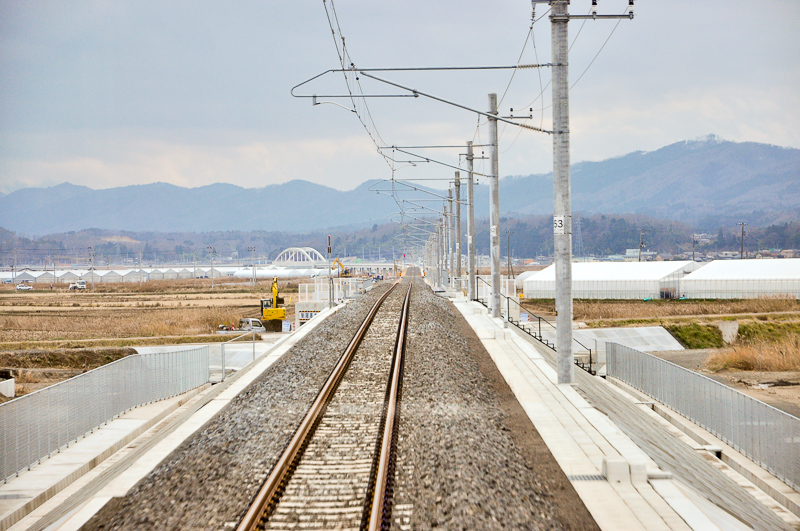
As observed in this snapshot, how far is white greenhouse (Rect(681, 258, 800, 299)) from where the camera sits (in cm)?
6197

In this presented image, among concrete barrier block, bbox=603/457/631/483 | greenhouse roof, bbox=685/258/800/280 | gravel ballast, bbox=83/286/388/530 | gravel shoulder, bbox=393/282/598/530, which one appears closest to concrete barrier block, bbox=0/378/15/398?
gravel ballast, bbox=83/286/388/530

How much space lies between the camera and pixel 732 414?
14680 mm

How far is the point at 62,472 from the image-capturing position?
37.6 ft

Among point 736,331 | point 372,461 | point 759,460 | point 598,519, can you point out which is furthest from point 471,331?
point 736,331

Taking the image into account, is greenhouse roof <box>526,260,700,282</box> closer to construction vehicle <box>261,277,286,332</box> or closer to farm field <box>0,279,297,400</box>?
farm field <box>0,279,297,400</box>

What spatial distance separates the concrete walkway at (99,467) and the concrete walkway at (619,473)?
6100mm

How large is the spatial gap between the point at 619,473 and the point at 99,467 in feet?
29.4

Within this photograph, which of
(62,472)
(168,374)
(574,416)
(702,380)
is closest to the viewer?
(62,472)

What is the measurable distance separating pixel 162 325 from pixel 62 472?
41.6 meters

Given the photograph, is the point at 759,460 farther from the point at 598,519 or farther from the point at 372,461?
the point at 372,461

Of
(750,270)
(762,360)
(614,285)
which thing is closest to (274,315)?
(762,360)

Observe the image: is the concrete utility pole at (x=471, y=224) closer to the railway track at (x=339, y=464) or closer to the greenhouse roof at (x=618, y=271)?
the railway track at (x=339, y=464)

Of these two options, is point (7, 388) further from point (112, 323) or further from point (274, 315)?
point (112, 323)

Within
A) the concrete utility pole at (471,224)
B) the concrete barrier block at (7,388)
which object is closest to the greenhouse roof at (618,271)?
the concrete utility pole at (471,224)
